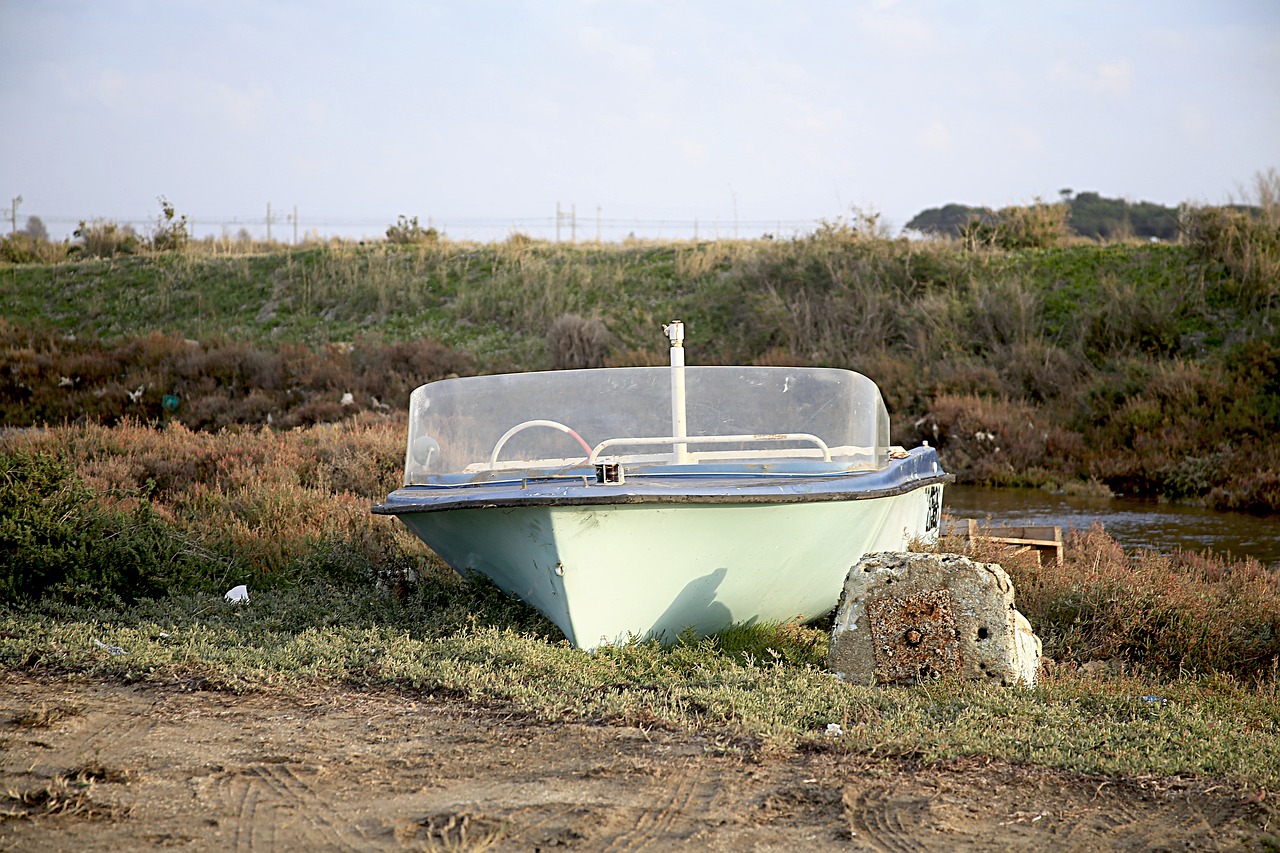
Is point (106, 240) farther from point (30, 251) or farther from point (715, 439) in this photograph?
point (715, 439)

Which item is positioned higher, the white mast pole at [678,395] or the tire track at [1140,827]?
the white mast pole at [678,395]

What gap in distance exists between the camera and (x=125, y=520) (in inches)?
287

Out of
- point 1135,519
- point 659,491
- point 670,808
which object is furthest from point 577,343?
point 670,808

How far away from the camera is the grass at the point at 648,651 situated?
4426mm

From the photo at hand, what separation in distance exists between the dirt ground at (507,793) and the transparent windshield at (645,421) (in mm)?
1736

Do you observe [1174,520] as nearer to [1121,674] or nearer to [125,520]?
[1121,674]

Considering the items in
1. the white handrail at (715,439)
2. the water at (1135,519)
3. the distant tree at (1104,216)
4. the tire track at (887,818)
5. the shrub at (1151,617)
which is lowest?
the water at (1135,519)

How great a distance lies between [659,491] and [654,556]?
384 millimetres

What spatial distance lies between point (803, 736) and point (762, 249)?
22.8m

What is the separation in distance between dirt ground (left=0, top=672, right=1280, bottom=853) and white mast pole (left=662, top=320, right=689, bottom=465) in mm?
1894

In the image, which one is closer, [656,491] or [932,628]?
[656,491]

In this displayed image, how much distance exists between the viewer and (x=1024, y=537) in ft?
28.8

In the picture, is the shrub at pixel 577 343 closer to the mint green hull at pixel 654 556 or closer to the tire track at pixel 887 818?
the mint green hull at pixel 654 556

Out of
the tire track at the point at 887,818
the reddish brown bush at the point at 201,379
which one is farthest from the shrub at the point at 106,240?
the tire track at the point at 887,818
